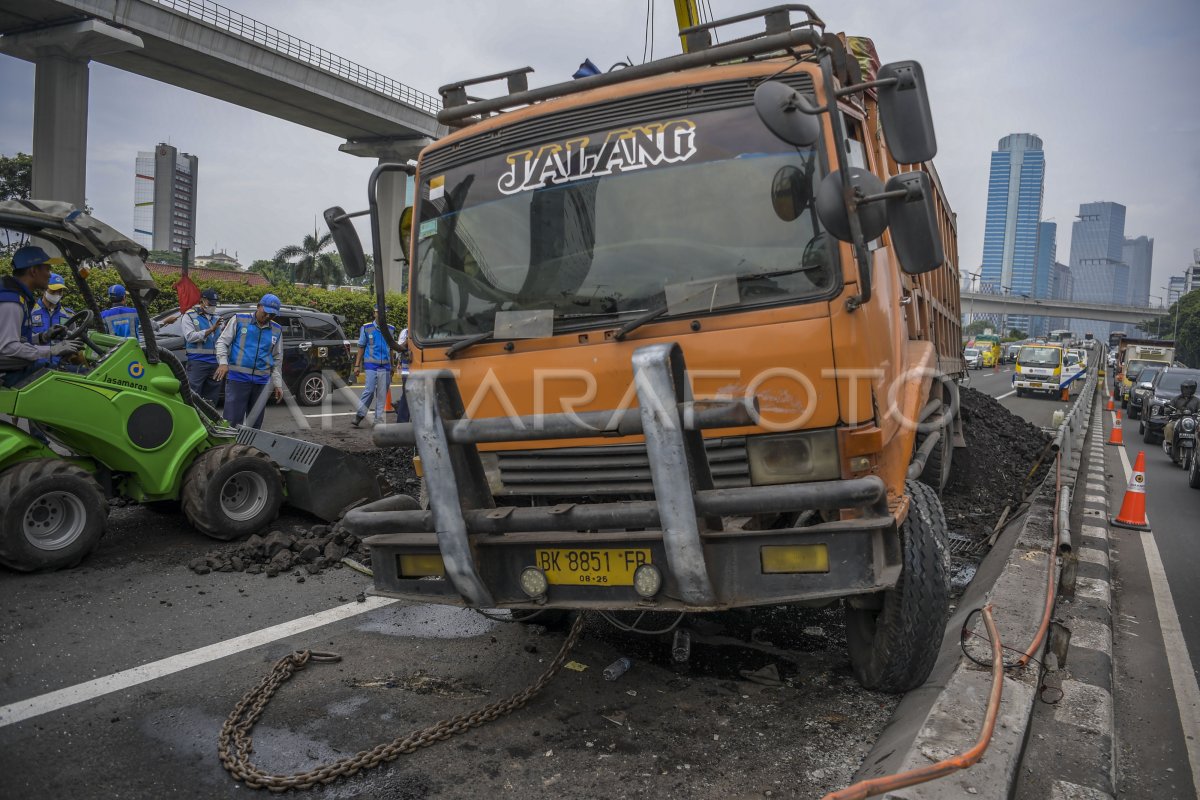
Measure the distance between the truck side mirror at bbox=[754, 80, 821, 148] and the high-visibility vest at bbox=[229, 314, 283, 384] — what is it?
292 inches

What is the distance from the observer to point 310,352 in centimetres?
1470

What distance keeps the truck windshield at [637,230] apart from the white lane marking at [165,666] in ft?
6.43

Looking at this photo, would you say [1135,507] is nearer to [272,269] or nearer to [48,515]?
[48,515]

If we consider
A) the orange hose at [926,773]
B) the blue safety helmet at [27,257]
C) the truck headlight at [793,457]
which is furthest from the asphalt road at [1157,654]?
the blue safety helmet at [27,257]

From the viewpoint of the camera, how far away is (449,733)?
10.8ft

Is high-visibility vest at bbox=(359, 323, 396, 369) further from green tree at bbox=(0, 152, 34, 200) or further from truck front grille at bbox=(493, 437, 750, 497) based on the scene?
green tree at bbox=(0, 152, 34, 200)

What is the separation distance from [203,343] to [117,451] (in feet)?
13.5

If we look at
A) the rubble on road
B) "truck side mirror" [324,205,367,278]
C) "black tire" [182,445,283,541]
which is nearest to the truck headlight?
"truck side mirror" [324,205,367,278]

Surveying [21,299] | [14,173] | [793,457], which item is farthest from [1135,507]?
[14,173]

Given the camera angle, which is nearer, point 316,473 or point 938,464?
point 316,473

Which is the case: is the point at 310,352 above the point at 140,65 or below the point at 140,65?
below

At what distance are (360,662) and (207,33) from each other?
31.5 meters

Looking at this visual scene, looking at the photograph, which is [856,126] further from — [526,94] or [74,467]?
[74,467]

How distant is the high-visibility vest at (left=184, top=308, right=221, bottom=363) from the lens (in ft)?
30.9
